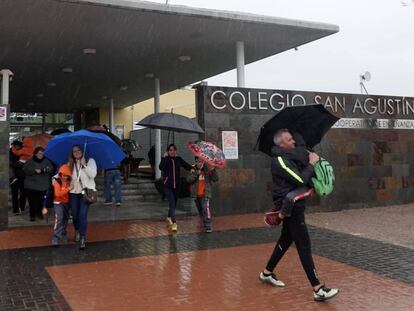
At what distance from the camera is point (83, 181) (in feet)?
23.7

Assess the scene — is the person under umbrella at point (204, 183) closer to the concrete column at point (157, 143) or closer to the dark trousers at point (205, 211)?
the dark trousers at point (205, 211)

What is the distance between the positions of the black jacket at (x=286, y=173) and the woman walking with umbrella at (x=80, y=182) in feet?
10.9

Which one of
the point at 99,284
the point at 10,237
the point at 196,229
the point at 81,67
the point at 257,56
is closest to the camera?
the point at 99,284

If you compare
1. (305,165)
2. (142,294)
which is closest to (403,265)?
(305,165)

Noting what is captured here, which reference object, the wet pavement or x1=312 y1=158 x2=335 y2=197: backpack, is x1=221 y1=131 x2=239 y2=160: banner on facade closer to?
the wet pavement

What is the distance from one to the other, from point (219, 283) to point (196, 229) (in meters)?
3.60

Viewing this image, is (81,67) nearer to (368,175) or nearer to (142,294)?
(368,175)

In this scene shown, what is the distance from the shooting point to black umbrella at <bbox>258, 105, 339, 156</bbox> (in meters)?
5.31

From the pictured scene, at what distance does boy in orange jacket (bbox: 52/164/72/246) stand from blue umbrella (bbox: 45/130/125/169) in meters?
0.31

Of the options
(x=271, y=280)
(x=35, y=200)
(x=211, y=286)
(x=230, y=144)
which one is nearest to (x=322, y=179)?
(x=271, y=280)

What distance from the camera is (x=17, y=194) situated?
10914mm

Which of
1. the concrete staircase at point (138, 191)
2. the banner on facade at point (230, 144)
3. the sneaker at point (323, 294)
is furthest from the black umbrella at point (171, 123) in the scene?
the concrete staircase at point (138, 191)

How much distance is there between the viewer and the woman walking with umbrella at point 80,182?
7234 millimetres

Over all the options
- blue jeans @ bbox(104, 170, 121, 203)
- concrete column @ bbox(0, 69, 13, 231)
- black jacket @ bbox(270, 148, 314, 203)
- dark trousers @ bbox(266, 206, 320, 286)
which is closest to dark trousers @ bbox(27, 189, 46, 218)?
concrete column @ bbox(0, 69, 13, 231)
